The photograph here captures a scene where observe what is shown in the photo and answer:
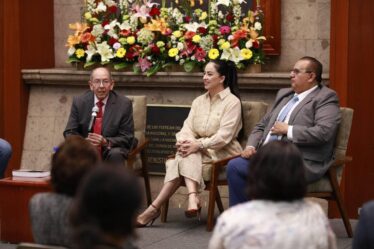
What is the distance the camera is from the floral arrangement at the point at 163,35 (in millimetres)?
9367

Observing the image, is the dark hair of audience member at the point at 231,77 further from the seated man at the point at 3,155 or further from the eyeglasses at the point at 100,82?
the seated man at the point at 3,155

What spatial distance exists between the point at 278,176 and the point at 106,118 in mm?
4999

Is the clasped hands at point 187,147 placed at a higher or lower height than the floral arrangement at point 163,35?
lower

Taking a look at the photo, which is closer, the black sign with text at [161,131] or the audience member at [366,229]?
the audience member at [366,229]

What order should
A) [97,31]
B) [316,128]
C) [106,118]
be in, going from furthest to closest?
[97,31] → [106,118] → [316,128]

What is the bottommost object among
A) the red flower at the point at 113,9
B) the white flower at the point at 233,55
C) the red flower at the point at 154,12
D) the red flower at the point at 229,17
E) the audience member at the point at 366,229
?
Result: the audience member at the point at 366,229

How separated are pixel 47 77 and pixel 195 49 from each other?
5.97ft

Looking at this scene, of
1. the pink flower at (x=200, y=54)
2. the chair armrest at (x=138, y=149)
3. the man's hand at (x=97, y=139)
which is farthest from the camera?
the pink flower at (x=200, y=54)

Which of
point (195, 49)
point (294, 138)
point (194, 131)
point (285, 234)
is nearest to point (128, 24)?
point (195, 49)

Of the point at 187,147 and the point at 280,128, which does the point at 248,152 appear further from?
the point at 187,147

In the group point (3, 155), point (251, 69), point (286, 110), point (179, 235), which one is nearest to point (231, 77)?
point (251, 69)

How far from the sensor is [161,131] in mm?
9766

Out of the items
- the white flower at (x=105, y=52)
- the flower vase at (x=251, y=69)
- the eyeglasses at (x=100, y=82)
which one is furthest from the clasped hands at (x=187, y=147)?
the white flower at (x=105, y=52)

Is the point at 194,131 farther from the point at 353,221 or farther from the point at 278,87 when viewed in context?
the point at 353,221
